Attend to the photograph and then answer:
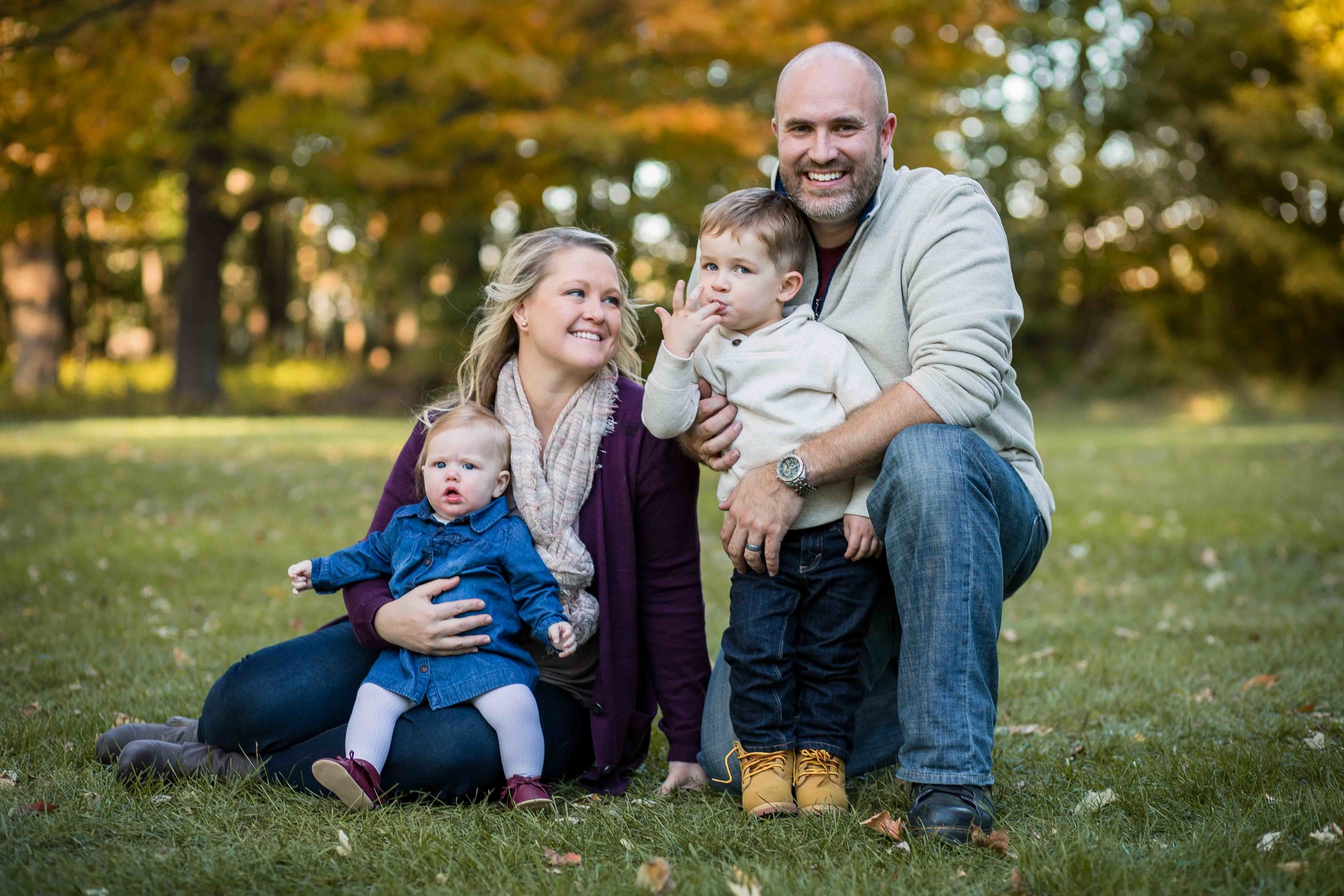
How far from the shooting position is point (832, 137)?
314 centimetres

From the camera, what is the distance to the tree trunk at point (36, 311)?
19.1 metres

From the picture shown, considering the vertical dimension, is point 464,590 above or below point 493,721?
above

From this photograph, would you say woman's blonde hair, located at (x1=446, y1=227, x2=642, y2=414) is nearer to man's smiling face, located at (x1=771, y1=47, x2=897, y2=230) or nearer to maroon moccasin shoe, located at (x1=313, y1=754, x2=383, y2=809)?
man's smiling face, located at (x1=771, y1=47, x2=897, y2=230)

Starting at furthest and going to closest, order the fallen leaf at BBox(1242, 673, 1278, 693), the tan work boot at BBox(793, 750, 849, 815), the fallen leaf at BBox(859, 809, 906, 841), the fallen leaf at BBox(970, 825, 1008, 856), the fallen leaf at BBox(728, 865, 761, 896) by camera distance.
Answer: the fallen leaf at BBox(1242, 673, 1278, 693) → the tan work boot at BBox(793, 750, 849, 815) → the fallen leaf at BBox(859, 809, 906, 841) → the fallen leaf at BBox(970, 825, 1008, 856) → the fallen leaf at BBox(728, 865, 761, 896)

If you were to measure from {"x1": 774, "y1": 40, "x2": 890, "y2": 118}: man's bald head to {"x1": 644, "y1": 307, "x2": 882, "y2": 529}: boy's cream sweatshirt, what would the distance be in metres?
0.64

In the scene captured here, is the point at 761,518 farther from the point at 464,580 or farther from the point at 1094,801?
the point at 1094,801

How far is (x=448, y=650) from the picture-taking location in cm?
298

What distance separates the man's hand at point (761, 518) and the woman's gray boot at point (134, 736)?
64.1 inches

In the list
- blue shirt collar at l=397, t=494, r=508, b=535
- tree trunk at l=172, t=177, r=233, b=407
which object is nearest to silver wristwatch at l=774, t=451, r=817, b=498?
blue shirt collar at l=397, t=494, r=508, b=535

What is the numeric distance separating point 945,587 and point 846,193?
3.62 feet

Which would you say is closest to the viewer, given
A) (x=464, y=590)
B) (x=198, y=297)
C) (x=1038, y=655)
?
(x=464, y=590)

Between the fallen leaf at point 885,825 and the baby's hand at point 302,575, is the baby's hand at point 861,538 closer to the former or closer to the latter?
the fallen leaf at point 885,825

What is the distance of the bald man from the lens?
8.78 feet

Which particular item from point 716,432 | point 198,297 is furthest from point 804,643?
point 198,297
